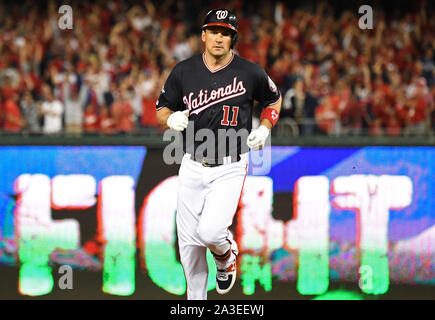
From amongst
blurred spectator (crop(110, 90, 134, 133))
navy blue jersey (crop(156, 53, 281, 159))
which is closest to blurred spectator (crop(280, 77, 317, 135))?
blurred spectator (crop(110, 90, 134, 133))

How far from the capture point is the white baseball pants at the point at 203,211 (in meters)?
4.78

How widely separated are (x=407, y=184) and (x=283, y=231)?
107 centimetres

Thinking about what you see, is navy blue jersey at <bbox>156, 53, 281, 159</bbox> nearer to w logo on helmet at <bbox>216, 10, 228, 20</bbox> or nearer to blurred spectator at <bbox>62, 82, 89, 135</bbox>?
w logo on helmet at <bbox>216, 10, 228, 20</bbox>

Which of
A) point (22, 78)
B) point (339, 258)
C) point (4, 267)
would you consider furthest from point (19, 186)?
point (22, 78)

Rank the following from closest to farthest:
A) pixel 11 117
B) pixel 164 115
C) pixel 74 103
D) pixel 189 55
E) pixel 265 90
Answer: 1. pixel 164 115
2. pixel 265 90
3. pixel 11 117
4. pixel 74 103
5. pixel 189 55

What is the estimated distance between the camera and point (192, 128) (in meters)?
4.84

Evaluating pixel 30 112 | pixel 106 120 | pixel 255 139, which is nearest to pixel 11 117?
pixel 30 112

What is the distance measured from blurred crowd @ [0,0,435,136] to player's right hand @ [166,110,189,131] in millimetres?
3108

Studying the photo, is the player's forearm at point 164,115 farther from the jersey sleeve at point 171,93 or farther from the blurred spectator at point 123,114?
the blurred spectator at point 123,114

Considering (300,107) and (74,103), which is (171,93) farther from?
(74,103)

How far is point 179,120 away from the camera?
4.64 metres

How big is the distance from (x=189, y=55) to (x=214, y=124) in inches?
273

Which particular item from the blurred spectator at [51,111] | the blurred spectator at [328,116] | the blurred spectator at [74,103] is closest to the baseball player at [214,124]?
the blurred spectator at [328,116]

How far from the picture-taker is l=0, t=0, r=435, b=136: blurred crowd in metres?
9.27
